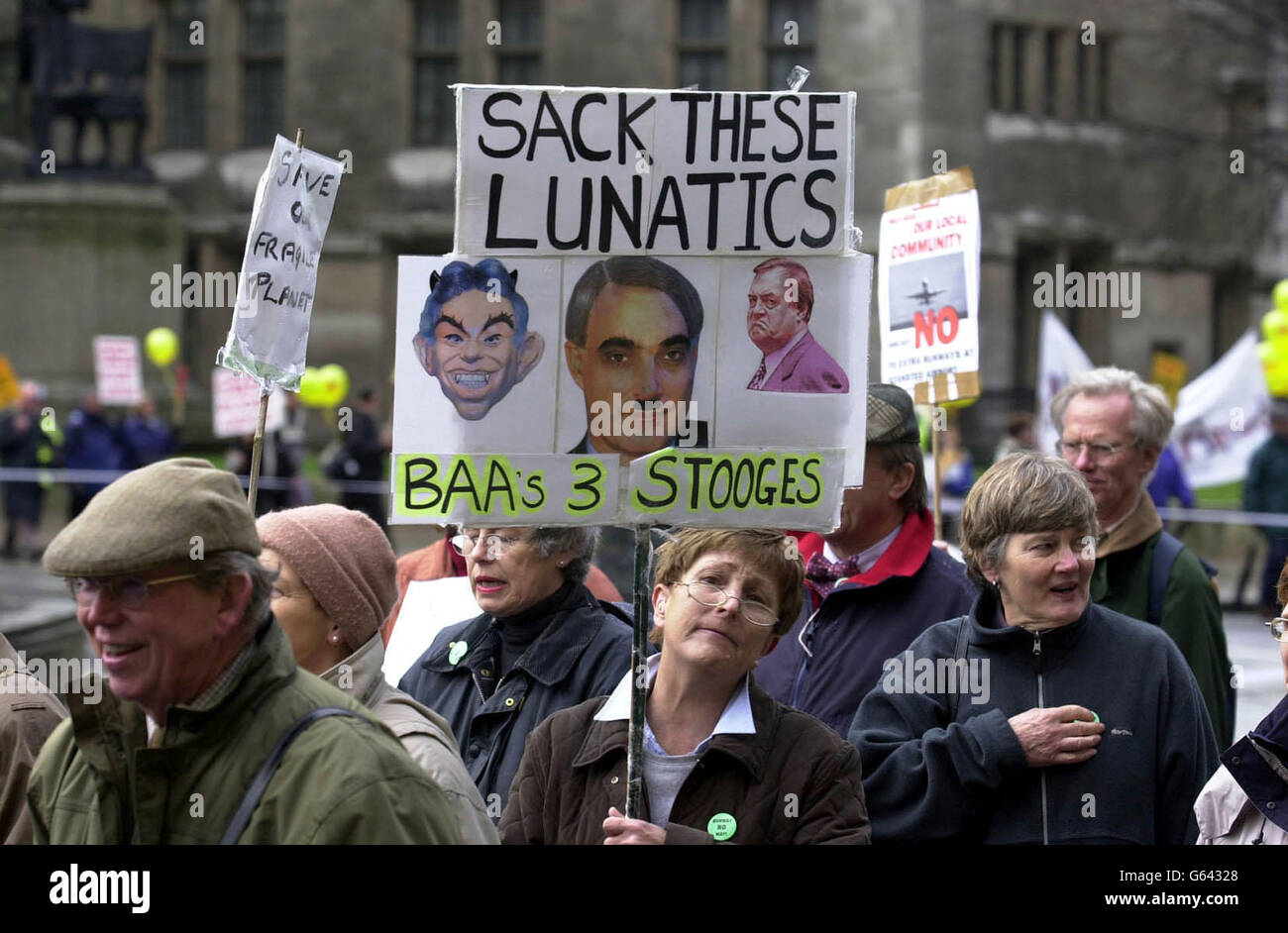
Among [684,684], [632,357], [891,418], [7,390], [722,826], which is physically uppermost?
[7,390]

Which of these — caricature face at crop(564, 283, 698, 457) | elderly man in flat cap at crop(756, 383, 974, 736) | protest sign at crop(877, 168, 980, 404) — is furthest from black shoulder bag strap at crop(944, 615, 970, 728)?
protest sign at crop(877, 168, 980, 404)

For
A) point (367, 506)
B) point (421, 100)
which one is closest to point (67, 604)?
point (367, 506)

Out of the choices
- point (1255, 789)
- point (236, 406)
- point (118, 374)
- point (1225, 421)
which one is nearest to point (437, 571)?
point (1255, 789)

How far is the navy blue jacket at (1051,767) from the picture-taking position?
4270 millimetres

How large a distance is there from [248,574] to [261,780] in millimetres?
349

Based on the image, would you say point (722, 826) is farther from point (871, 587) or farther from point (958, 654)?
point (871, 587)

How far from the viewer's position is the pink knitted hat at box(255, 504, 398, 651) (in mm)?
4121

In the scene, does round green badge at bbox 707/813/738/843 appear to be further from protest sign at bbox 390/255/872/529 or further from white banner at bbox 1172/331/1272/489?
white banner at bbox 1172/331/1272/489

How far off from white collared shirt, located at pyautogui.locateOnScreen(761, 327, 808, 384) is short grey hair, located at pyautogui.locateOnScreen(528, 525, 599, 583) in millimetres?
948

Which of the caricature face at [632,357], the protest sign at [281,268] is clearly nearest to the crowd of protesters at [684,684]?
the caricature face at [632,357]

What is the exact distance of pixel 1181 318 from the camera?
35531 mm

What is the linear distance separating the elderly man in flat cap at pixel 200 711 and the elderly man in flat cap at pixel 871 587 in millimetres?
1906

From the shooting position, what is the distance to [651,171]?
4070 millimetres
